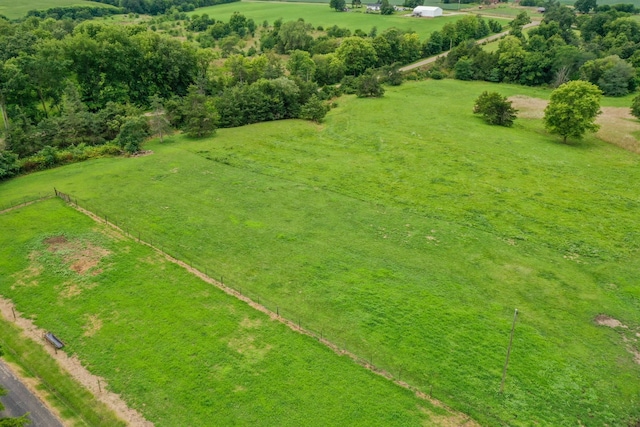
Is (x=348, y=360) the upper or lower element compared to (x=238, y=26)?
lower

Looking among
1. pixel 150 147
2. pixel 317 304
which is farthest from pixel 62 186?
pixel 317 304

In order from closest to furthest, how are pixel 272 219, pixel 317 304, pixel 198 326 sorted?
pixel 198 326 < pixel 317 304 < pixel 272 219

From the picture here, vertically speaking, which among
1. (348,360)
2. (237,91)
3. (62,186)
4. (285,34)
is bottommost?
(348,360)

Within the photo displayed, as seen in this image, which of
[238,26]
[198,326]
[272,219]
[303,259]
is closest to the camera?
[198,326]

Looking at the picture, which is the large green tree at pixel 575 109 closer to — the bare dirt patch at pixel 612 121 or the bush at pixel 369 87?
the bare dirt patch at pixel 612 121

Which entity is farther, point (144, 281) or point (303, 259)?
point (303, 259)

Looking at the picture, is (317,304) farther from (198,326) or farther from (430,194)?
(430,194)
